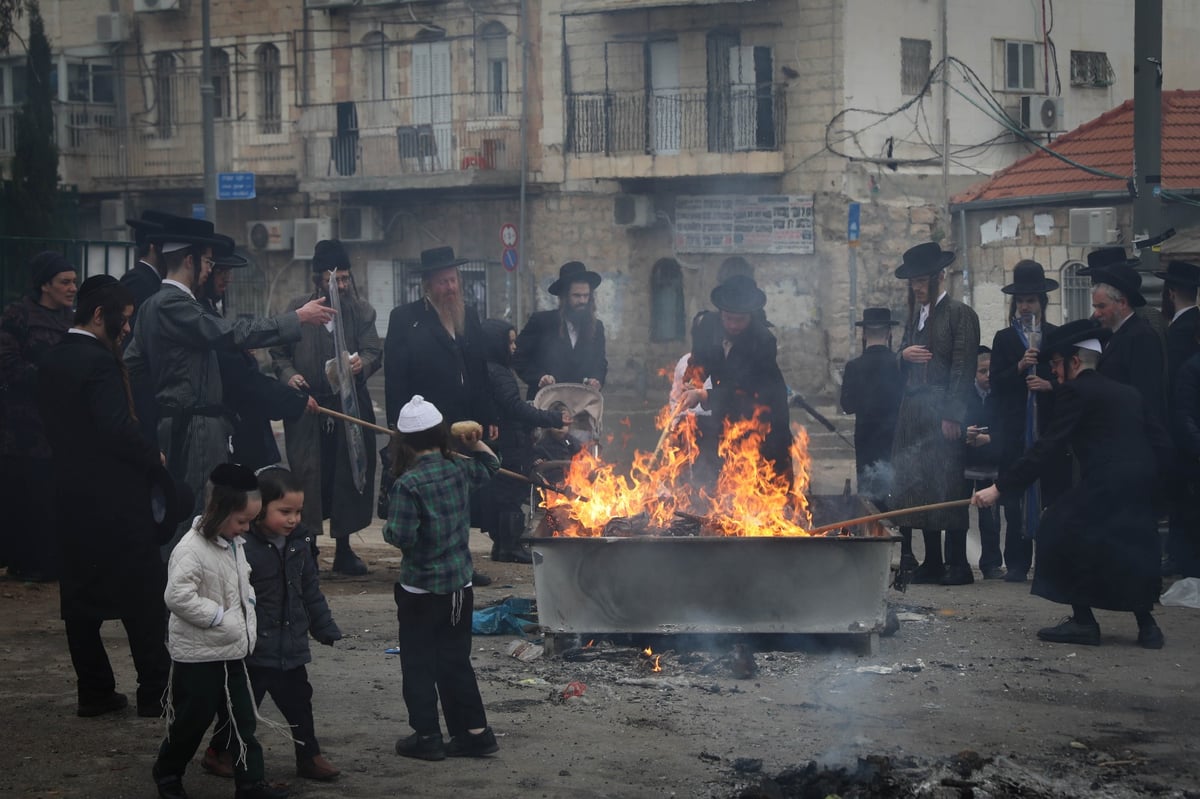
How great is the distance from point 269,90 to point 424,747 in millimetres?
29219

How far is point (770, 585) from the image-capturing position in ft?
25.3

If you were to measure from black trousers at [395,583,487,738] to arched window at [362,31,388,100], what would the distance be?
88.5 ft

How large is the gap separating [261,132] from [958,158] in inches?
615

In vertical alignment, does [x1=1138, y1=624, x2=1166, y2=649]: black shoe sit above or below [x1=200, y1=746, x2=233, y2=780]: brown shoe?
below

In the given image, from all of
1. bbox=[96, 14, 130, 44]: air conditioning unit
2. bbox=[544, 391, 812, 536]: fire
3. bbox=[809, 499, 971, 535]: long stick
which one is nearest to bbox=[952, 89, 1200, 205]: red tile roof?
bbox=[544, 391, 812, 536]: fire

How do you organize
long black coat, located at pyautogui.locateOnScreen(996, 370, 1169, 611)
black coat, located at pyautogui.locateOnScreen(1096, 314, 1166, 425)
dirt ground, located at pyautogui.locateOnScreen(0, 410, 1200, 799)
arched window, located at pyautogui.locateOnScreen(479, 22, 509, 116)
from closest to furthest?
1. dirt ground, located at pyautogui.locateOnScreen(0, 410, 1200, 799)
2. long black coat, located at pyautogui.locateOnScreen(996, 370, 1169, 611)
3. black coat, located at pyautogui.locateOnScreen(1096, 314, 1166, 425)
4. arched window, located at pyautogui.locateOnScreen(479, 22, 509, 116)

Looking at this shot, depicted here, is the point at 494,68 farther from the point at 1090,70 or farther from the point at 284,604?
the point at 284,604

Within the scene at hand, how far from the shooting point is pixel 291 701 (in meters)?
5.78

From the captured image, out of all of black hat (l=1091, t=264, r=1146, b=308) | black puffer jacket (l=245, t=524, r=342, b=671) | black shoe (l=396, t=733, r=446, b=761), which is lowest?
black shoe (l=396, t=733, r=446, b=761)

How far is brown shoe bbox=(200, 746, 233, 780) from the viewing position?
584cm

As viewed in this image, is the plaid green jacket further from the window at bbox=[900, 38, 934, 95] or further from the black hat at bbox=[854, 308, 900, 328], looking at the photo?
the window at bbox=[900, 38, 934, 95]

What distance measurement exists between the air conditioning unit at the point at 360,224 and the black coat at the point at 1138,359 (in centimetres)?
2435

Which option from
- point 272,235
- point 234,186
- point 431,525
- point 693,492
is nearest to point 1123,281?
point 693,492

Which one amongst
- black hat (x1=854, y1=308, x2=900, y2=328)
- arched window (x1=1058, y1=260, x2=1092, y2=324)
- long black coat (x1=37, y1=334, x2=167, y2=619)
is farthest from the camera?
arched window (x1=1058, y1=260, x2=1092, y2=324)
